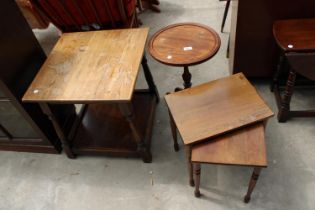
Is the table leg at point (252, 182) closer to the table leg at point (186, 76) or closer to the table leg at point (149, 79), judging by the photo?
the table leg at point (186, 76)

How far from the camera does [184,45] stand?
147cm

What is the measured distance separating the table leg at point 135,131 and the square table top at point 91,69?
0.38ft

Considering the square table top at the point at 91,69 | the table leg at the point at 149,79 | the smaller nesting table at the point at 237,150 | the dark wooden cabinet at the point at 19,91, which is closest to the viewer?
the smaller nesting table at the point at 237,150

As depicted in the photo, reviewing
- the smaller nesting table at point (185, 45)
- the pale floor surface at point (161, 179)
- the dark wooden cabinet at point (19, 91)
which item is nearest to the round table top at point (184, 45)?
the smaller nesting table at point (185, 45)

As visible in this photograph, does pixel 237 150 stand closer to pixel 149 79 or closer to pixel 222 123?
pixel 222 123

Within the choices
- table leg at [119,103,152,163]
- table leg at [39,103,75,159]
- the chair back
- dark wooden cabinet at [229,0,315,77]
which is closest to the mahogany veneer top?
dark wooden cabinet at [229,0,315,77]

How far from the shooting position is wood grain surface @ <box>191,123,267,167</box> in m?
1.14

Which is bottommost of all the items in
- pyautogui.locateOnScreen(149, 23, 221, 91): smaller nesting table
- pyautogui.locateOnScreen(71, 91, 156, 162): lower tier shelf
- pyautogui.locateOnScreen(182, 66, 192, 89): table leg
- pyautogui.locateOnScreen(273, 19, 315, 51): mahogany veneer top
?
pyautogui.locateOnScreen(71, 91, 156, 162): lower tier shelf

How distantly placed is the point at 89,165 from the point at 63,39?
2.76 ft

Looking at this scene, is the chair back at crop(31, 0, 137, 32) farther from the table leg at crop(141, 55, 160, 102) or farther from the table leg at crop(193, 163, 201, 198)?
the table leg at crop(193, 163, 201, 198)

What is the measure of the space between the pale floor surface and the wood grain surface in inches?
16.8

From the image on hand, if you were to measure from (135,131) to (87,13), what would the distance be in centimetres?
98

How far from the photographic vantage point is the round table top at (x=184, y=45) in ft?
4.55

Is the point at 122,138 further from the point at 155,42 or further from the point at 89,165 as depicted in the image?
the point at 155,42
